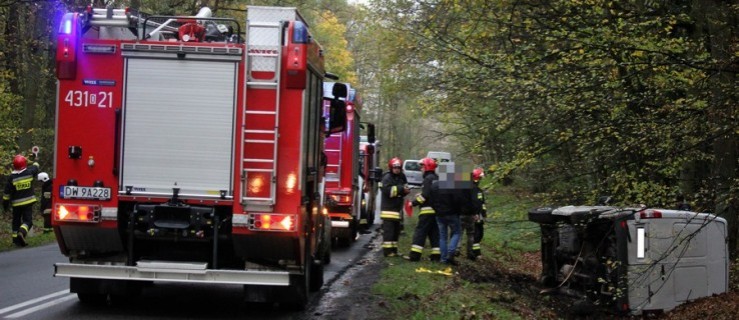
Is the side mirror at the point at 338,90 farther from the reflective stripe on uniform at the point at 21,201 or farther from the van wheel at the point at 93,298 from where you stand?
the reflective stripe on uniform at the point at 21,201

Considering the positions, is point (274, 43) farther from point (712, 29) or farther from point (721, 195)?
point (712, 29)

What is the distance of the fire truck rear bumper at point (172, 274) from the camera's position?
737 centimetres

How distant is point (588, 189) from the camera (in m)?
11.0

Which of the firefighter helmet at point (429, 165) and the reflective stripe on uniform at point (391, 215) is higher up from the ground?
the firefighter helmet at point (429, 165)

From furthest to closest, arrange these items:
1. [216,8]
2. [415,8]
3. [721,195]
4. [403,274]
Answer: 1. [216,8]
2. [415,8]
3. [403,274]
4. [721,195]

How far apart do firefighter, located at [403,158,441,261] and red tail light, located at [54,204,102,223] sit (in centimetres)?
648

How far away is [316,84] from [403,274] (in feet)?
12.4

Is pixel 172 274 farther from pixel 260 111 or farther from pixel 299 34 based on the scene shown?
pixel 299 34

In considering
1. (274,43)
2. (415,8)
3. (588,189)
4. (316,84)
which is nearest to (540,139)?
(588,189)

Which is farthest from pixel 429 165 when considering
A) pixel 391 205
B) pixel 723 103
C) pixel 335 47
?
pixel 335 47

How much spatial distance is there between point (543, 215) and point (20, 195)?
9.55m

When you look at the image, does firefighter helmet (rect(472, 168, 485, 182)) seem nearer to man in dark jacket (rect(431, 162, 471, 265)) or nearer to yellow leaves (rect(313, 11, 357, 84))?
man in dark jacket (rect(431, 162, 471, 265))

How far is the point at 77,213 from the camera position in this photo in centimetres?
747

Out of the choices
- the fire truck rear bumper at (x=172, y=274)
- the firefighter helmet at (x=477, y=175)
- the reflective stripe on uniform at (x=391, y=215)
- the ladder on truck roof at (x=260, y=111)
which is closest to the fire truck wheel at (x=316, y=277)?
the fire truck rear bumper at (x=172, y=274)
